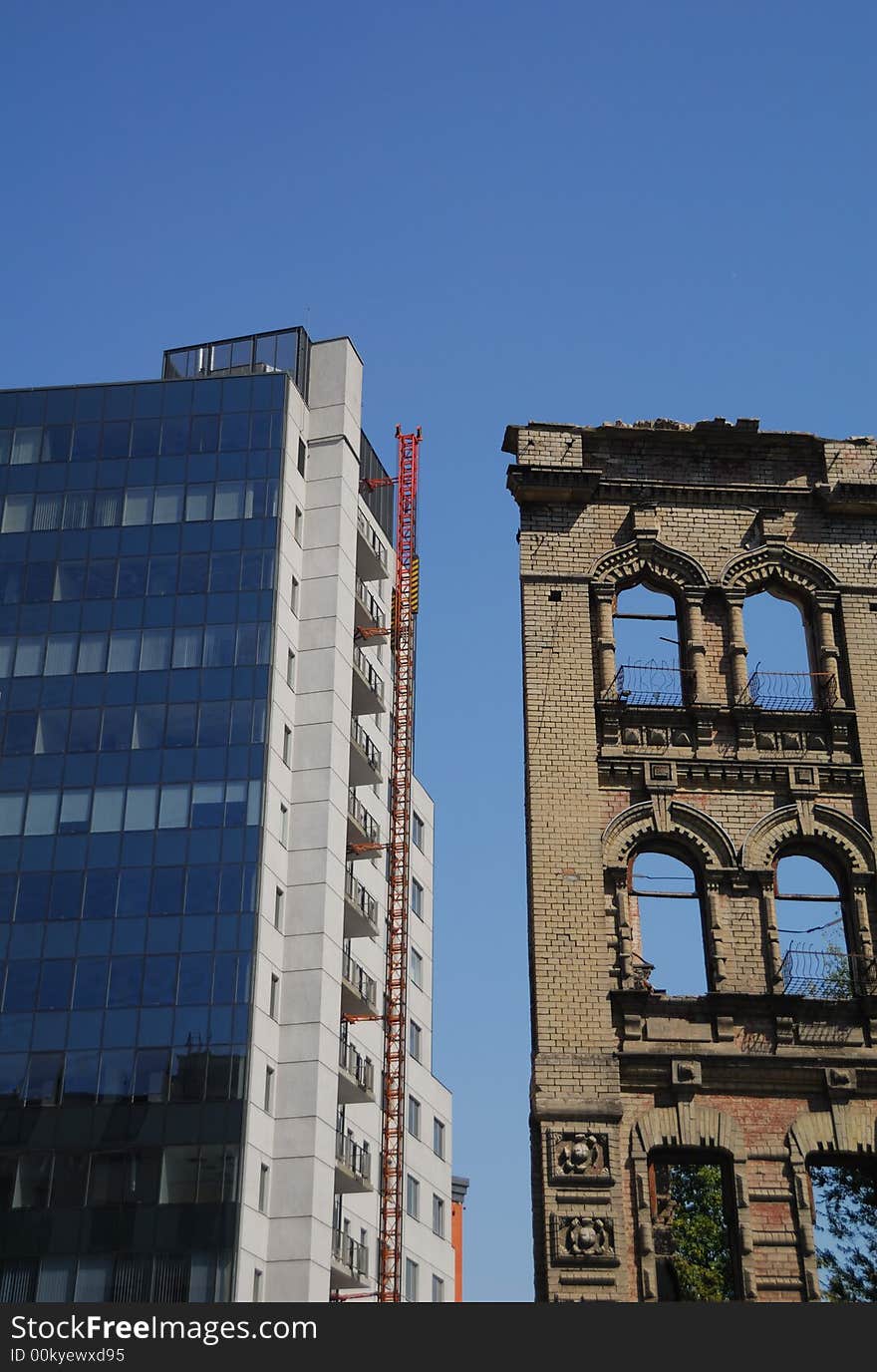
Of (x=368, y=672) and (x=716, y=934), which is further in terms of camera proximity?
(x=368, y=672)

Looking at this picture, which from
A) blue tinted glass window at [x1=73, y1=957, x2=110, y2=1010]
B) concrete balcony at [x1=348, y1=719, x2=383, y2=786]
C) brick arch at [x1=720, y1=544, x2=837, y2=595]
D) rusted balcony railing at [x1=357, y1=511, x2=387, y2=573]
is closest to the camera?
brick arch at [x1=720, y1=544, x2=837, y2=595]

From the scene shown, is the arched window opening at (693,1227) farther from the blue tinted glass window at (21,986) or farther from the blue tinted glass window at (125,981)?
the blue tinted glass window at (21,986)

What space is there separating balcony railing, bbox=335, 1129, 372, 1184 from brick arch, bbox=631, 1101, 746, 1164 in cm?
3332

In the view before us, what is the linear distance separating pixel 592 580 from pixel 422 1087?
4526 centimetres

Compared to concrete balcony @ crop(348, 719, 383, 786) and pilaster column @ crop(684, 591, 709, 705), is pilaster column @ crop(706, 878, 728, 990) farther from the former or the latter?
concrete balcony @ crop(348, 719, 383, 786)

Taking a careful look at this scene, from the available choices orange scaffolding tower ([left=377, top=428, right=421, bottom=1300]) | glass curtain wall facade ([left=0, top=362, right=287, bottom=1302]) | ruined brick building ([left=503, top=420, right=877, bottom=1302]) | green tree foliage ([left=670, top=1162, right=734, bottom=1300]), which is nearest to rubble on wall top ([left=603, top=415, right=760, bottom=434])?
ruined brick building ([left=503, top=420, right=877, bottom=1302])

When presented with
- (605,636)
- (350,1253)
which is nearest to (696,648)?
(605,636)

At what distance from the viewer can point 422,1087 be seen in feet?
227

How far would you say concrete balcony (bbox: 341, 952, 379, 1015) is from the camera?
195 feet

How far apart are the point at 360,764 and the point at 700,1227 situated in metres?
27.5

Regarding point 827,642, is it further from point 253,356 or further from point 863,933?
point 253,356

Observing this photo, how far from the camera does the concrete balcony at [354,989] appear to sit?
195ft

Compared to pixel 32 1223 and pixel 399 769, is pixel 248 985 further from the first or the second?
pixel 399 769

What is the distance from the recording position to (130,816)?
5309 centimetres
